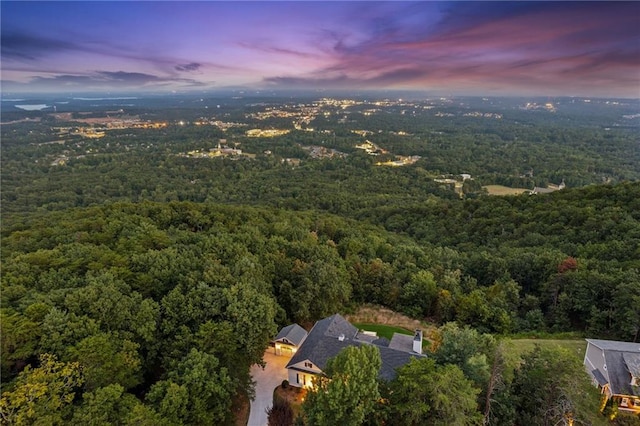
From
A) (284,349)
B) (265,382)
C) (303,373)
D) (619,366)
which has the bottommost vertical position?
(265,382)

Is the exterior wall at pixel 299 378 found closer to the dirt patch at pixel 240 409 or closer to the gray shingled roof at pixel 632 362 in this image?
the dirt patch at pixel 240 409

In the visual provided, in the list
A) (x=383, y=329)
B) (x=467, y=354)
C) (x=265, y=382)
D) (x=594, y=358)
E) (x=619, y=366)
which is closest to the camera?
(x=467, y=354)

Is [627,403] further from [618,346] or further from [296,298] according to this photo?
[296,298]

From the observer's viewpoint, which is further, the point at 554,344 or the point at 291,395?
the point at 554,344

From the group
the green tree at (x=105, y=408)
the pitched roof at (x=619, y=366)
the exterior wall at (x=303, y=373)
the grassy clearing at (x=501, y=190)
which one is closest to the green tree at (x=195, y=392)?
the green tree at (x=105, y=408)

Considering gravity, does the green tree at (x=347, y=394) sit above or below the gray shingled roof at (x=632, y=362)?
above

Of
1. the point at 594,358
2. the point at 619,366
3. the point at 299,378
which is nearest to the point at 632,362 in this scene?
the point at 619,366
